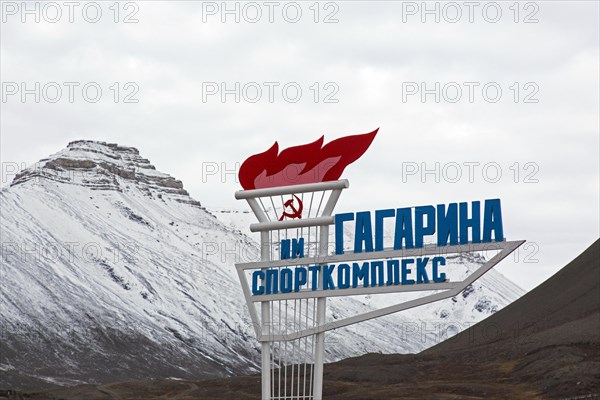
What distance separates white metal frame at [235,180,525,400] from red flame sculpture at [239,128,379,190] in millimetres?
651

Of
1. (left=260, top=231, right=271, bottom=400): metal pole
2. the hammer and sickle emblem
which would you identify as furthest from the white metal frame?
the hammer and sickle emblem

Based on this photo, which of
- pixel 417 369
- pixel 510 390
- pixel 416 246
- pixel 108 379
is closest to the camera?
pixel 416 246

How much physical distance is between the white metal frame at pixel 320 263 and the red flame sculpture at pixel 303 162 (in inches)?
25.6

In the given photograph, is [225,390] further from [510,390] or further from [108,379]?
[108,379]

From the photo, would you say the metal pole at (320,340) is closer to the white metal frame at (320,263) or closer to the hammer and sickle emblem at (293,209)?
the white metal frame at (320,263)

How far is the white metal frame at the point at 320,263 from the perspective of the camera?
128ft

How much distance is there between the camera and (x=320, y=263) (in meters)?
40.9

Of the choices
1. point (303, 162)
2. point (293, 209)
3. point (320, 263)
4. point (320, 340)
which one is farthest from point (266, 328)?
point (303, 162)

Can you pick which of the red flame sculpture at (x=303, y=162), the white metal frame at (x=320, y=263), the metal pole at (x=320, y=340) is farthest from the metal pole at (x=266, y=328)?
the red flame sculpture at (x=303, y=162)

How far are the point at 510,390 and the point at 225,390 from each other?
2882cm

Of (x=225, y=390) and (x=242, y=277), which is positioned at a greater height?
(x=242, y=277)

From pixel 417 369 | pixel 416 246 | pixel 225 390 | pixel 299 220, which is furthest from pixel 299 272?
pixel 417 369

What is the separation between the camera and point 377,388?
10088cm

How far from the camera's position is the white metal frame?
3909 cm
